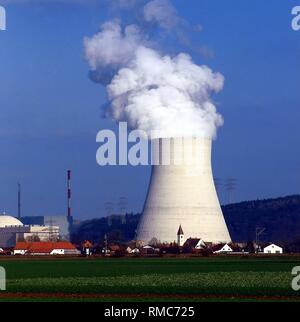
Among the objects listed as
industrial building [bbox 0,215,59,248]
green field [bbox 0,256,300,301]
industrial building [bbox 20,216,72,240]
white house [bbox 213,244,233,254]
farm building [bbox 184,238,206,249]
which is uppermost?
industrial building [bbox 20,216,72,240]

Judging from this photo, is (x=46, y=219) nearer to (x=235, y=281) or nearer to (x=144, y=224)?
(x=144, y=224)

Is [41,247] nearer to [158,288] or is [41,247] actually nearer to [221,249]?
[221,249]

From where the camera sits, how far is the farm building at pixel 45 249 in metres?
64.8

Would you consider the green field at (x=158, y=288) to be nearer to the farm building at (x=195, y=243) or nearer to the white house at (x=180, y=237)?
the white house at (x=180, y=237)

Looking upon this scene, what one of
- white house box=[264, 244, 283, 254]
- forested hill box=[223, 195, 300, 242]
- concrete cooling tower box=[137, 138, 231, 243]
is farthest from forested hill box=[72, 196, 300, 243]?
concrete cooling tower box=[137, 138, 231, 243]

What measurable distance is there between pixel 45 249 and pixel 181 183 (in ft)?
81.0

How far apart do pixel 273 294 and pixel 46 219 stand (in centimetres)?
8172

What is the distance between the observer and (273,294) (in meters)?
21.2

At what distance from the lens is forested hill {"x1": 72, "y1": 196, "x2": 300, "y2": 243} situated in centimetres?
9338

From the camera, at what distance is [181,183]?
142ft

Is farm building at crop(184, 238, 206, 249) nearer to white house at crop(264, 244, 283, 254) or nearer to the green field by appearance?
white house at crop(264, 244, 283, 254)

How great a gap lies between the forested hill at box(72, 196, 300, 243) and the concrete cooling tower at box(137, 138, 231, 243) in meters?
35.6

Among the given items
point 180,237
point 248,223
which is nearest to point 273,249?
point 180,237
